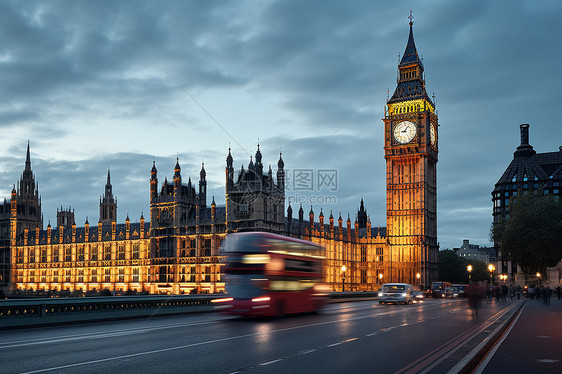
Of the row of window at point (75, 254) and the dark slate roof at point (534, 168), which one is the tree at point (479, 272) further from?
the row of window at point (75, 254)

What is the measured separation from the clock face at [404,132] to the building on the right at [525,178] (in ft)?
157

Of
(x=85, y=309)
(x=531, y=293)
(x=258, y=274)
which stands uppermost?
(x=258, y=274)

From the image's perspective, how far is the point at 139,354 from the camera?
15719 mm

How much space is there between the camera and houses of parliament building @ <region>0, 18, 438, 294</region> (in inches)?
3903

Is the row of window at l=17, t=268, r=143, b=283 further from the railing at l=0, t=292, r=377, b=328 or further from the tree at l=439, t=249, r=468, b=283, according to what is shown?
the tree at l=439, t=249, r=468, b=283

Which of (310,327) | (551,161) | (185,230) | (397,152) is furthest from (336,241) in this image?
(310,327)

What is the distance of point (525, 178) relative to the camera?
16188 cm

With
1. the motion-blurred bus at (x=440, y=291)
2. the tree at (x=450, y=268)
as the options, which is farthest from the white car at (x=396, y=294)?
the tree at (x=450, y=268)

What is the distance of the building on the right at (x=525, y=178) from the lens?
155 m

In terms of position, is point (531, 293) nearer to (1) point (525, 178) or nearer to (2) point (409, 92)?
(2) point (409, 92)

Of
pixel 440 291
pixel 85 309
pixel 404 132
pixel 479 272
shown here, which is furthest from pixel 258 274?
pixel 479 272

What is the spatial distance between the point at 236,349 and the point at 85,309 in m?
17.4

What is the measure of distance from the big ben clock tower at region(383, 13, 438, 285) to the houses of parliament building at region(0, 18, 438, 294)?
0.21m

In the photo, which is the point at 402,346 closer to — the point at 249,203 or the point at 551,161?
the point at 249,203
